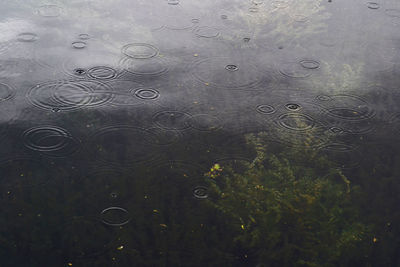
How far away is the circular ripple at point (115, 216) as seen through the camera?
2.60 meters

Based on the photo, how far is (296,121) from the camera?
139 inches

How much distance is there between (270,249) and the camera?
2.53m

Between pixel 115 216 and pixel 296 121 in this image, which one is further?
pixel 296 121

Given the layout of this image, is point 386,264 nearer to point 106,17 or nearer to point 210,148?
point 210,148

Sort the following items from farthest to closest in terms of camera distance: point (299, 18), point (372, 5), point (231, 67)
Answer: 1. point (372, 5)
2. point (299, 18)
3. point (231, 67)

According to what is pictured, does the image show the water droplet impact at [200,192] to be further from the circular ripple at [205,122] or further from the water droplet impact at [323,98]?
the water droplet impact at [323,98]

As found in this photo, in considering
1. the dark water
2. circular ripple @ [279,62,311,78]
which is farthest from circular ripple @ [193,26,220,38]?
circular ripple @ [279,62,311,78]

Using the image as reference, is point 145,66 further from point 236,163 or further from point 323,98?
point 323,98

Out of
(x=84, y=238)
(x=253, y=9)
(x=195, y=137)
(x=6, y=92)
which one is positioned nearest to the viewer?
(x=84, y=238)

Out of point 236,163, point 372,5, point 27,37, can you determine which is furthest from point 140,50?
point 372,5

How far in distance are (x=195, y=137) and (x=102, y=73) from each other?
1172 millimetres

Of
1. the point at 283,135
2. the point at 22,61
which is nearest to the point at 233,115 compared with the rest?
the point at 283,135

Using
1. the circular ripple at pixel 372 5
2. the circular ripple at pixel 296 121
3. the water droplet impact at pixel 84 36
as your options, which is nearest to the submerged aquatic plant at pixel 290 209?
the circular ripple at pixel 296 121

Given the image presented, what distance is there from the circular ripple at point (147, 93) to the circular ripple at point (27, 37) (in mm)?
1356
